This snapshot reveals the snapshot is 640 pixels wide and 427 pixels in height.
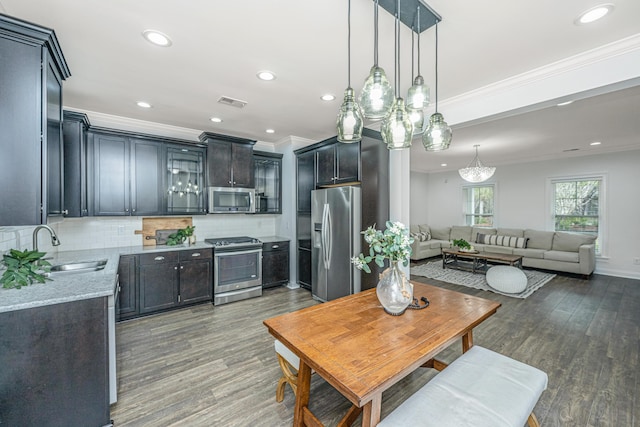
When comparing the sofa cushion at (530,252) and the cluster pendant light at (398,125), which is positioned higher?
the cluster pendant light at (398,125)

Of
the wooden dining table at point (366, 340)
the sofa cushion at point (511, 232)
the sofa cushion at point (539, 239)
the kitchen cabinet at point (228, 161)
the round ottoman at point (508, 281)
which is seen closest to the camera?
the wooden dining table at point (366, 340)

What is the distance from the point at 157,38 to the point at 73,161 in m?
2.00

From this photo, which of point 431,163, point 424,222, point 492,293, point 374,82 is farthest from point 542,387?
point 424,222

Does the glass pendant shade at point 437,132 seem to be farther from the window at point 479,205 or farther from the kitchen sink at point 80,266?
the window at point 479,205

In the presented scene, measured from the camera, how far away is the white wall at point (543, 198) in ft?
17.7

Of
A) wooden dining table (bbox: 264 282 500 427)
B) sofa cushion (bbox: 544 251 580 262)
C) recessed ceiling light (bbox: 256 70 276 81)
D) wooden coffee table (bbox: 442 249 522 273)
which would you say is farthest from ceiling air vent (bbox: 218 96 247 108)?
sofa cushion (bbox: 544 251 580 262)

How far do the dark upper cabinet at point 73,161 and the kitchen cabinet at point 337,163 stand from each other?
294cm

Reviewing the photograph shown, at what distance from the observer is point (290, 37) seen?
1.98m

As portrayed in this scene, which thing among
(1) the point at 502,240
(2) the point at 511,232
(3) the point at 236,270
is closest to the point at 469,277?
(1) the point at 502,240

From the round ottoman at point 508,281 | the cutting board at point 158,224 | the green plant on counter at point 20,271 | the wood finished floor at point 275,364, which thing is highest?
the cutting board at point 158,224

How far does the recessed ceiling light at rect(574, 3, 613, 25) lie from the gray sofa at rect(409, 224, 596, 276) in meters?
3.31

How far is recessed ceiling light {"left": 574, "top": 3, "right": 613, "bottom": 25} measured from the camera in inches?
64.3

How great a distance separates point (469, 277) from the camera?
5.47 metres

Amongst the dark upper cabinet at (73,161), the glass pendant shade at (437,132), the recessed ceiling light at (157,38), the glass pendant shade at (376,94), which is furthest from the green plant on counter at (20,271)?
the glass pendant shade at (437,132)
